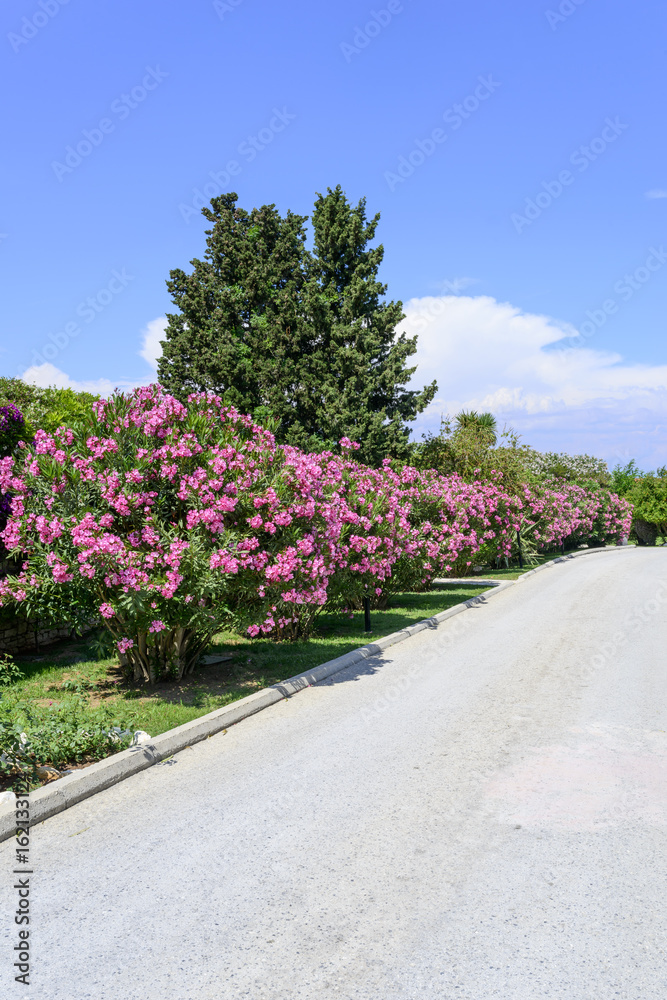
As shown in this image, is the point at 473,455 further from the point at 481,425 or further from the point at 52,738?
the point at 52,738

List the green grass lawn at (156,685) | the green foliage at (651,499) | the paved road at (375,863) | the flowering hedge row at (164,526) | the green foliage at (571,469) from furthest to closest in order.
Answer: the green foliage at (651,499) < the green foliage at (571,469) < the flowering hedge row at (164,526) < the green grass lawn at (156,685) < the paved road at (375,863)

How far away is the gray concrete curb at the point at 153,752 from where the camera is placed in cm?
536

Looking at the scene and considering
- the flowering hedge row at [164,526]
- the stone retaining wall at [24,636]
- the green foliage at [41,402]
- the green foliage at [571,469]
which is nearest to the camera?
the flowering hedge row at [164,526]

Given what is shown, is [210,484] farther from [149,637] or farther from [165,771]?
[165,771]

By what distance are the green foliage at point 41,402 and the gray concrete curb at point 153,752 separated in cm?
912

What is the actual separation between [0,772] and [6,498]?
5899 mm

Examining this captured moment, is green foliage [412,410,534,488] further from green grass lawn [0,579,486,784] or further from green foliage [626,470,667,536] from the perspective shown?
green foliage [626,470,667,536]

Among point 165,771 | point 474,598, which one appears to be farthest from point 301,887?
point 474,598

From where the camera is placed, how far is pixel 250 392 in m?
37.3

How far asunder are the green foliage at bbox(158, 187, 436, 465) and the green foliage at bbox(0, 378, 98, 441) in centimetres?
1138

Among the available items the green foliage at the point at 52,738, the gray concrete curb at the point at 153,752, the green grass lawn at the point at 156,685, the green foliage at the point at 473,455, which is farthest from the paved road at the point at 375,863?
the green foliage at the point at 473,455

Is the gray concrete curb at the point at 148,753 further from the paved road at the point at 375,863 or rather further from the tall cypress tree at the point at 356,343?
the tall cypress tree at the point at 356,343

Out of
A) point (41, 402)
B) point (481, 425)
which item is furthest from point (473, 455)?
point (41, 402)

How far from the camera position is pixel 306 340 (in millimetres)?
36844
